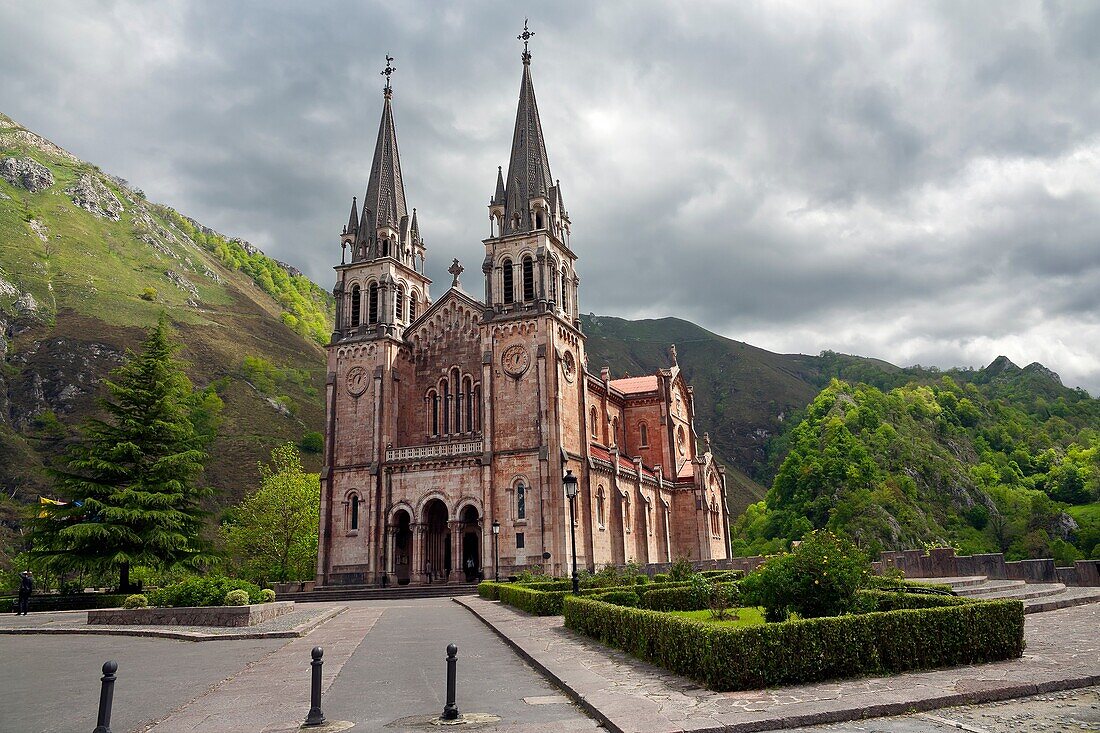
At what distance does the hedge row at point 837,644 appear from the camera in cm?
1055

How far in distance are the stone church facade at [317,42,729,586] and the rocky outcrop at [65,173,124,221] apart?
125416mm

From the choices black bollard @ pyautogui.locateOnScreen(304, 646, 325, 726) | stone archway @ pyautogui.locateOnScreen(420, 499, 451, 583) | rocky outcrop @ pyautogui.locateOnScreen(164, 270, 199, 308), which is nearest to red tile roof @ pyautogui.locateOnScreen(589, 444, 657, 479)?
stone archway @ pyautogui.locateOnScreen(420, 499, 451, 583)

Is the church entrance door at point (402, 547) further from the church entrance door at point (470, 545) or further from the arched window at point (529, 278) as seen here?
the arched window at point (529, 278)

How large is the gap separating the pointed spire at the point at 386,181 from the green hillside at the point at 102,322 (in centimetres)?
5554

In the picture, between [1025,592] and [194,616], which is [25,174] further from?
[1025,592]

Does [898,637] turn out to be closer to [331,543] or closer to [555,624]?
[555,624]

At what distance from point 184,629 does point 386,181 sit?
132 feet

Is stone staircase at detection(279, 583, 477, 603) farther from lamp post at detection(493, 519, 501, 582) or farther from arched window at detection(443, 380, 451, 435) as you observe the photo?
arched window at detection(443, 380, 451, 435)

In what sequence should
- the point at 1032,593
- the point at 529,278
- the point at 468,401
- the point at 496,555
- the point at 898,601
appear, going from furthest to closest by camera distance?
the point at 468,401 < the point at 529,278 < the point at 496,555 < the point at 1032,593 < the point at 898,601

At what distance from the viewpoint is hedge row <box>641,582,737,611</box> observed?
19484 mm

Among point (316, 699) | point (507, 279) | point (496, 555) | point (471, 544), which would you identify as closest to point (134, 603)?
point (496, 555)

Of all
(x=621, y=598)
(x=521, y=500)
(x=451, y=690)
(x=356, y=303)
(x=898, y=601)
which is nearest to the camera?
→ (x=451, y=690)

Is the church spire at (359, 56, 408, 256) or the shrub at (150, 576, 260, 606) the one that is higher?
the church spire at (359, 56, 408, 256)

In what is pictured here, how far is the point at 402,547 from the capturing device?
48750 mm
